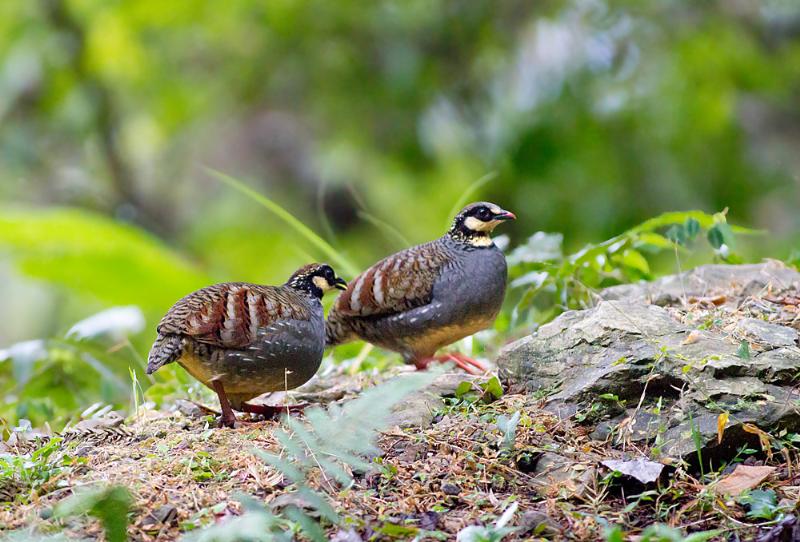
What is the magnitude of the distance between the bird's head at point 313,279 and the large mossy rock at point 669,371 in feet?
3.31

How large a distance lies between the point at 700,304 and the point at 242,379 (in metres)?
2.18

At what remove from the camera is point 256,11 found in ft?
31.6

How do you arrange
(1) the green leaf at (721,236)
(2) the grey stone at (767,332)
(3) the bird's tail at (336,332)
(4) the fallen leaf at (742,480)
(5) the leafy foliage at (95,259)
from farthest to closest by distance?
(5) the leafy foliage at (95,259) → (3) the bird's tail at (336,332) → (1) the green leaf at (721,236) → (2) the grey stone at (767,332) → (4) the fallen leaf at (742,480)

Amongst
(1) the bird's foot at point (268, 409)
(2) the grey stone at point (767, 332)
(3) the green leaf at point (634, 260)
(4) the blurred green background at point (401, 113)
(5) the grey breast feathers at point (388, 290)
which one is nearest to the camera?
(2) the grey stone at point (767, 332)

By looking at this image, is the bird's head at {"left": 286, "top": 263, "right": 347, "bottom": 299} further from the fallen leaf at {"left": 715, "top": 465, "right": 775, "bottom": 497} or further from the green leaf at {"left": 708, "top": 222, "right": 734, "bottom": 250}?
the fallen leaf at {"left": 715, "top": 465, "right": 775, "bottom": 497}

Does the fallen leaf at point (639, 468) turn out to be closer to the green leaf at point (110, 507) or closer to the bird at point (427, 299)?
the bird at point (427, 299)

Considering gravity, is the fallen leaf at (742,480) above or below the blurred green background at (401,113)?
below

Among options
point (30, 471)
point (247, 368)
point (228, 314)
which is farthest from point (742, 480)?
point (30, 471)

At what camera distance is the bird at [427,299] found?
15.7 feet

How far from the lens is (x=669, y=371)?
11.8 ft

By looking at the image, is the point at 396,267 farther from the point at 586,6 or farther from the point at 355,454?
the point at 586,6

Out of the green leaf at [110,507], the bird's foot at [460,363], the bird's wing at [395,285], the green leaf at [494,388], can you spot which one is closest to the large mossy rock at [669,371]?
the green leaf at [494,388]

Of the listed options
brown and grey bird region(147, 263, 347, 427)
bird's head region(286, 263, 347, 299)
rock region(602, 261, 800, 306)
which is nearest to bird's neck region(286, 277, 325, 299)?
bird's head region(286, 263, 347, 299)

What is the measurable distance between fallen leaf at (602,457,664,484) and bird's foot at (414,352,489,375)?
1.33 m
